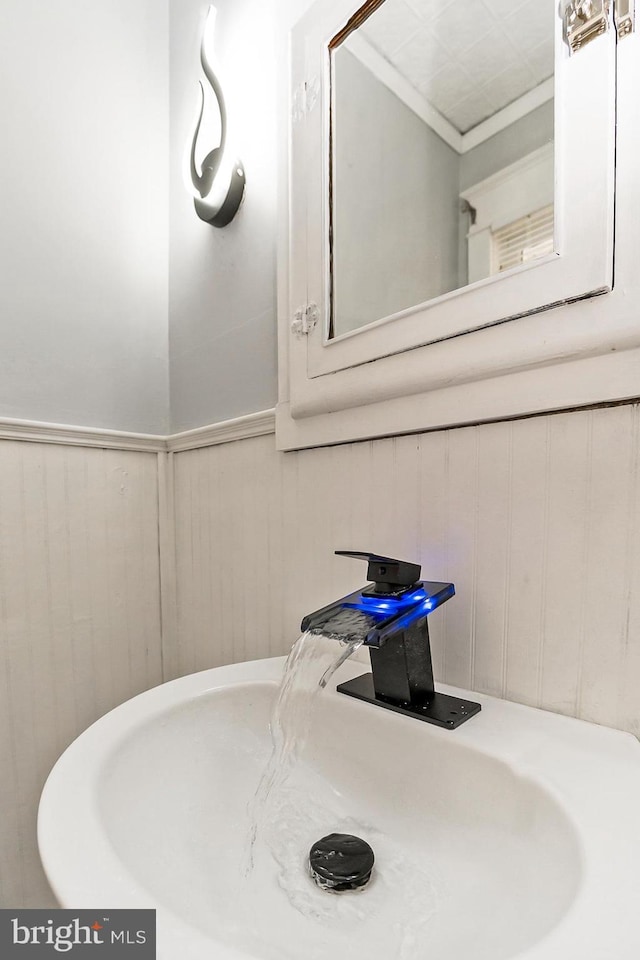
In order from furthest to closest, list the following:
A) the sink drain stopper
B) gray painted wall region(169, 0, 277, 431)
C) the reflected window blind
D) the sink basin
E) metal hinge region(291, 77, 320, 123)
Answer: gray painted wall region(169, 0, 277, 431) < metal hinge region(291, 77, 320, 123) < the reflected window blind < the sink drain stopper < the sink basin

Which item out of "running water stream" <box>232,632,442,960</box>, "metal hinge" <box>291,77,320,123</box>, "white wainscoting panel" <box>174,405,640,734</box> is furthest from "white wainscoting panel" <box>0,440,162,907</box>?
"metal hinge" <box>291,77,320,123</box>

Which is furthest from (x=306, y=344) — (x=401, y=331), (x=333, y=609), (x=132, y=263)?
(x=132, y=263)

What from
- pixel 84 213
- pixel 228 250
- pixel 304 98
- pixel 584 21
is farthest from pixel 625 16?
pixel 84 213

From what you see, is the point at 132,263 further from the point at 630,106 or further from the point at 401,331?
the point at 630,106

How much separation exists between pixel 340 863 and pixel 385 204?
84 cm

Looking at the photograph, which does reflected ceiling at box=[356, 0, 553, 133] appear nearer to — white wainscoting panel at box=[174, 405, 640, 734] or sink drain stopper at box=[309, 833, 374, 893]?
white wainscoting panel at box=[174, 405, 640, 734]

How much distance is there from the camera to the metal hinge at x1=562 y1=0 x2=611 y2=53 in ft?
1.88

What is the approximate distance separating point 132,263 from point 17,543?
2.25ft

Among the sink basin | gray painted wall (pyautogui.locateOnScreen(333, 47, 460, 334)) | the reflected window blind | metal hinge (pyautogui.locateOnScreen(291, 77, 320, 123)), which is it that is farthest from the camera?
metal hinge (pyautogui.locateOnScreen(291, 77, 320, 123))

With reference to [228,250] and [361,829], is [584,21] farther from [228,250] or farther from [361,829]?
[361,829]

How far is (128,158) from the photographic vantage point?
1291 millimetres

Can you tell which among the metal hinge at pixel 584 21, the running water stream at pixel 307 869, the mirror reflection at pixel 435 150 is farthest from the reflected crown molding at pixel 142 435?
the metal hinge at pixel 584 21

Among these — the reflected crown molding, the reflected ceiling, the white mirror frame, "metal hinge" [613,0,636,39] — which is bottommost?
the reflected crown molding

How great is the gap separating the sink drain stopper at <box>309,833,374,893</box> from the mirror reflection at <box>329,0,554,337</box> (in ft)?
2.10
